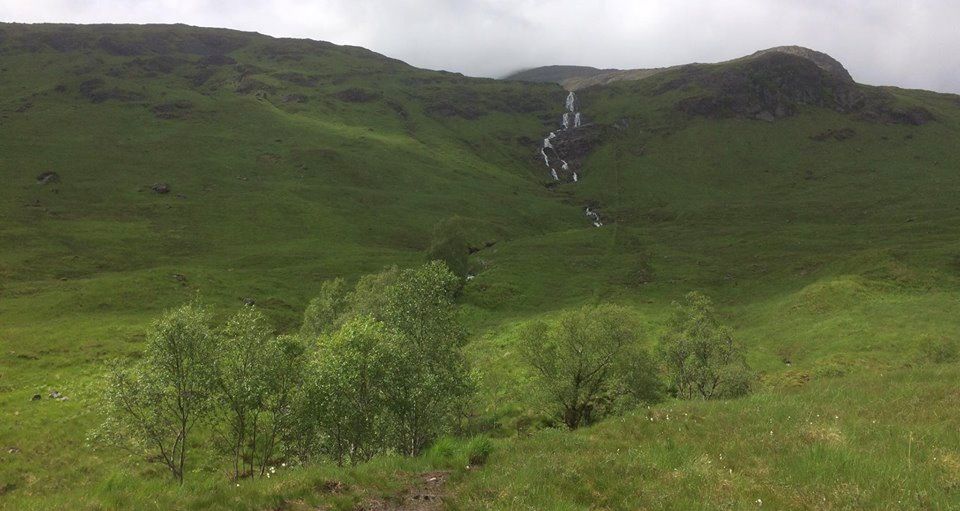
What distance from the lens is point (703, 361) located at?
148 ft

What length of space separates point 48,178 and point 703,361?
18146cm

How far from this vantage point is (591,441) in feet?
60.5

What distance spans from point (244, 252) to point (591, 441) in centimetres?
12364

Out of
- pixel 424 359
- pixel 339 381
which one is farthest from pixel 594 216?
pixel 339 381

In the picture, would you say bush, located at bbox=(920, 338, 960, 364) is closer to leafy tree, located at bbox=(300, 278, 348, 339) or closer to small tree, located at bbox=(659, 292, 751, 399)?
small tree, located at bbox=(659, 292, 751, 399)

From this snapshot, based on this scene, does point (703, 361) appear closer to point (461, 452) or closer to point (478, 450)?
point (478, 450)

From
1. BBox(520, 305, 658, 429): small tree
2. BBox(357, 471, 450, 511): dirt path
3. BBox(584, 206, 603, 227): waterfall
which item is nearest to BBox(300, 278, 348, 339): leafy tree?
BBox(520, 305, 658, 429): small tree

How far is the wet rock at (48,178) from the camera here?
14807cm

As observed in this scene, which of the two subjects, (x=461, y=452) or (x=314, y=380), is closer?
(x=461, y=452)

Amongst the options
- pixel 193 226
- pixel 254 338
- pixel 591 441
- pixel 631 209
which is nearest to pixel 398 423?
pixel 254 338

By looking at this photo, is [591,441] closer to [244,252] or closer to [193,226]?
[244,252]

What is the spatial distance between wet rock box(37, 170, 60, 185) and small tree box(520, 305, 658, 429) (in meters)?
167

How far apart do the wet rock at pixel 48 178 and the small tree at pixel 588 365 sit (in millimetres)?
166965

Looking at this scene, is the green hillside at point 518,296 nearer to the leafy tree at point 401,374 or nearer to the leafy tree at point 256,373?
the leafy tree at point 256,373
